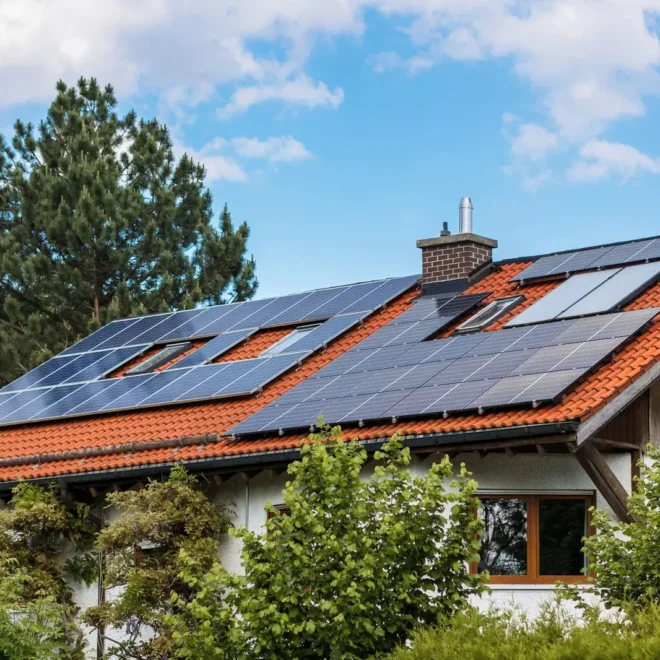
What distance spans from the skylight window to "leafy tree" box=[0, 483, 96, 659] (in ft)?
23.0

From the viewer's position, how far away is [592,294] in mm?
20891

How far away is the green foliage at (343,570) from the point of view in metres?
14.6

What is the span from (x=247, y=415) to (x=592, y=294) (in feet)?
17.3

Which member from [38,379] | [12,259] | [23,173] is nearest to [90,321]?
[12,259]

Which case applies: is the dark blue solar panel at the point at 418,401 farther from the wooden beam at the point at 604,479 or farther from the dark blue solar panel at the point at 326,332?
the dark blue solar panel at the point at 326,332

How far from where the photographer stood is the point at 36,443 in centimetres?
2377

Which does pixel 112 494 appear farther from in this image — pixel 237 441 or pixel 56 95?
pixel 56 95

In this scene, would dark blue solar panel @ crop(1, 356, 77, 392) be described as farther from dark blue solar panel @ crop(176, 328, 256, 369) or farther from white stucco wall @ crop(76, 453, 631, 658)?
white stucco wall @ crop(76, 453, 631, 658)

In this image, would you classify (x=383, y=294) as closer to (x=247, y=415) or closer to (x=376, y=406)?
(x=247, y=415)

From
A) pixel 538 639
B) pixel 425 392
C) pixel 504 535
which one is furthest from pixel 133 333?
pixel 538 639

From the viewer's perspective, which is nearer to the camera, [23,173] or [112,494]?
[112,494]

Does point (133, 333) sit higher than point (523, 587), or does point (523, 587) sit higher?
point (133, 333)

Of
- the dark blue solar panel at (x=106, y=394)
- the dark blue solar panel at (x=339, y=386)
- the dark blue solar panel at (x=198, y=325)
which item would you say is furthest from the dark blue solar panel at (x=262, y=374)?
the dark blue solar panel at (x=198, y=325)

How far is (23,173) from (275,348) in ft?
82.2
